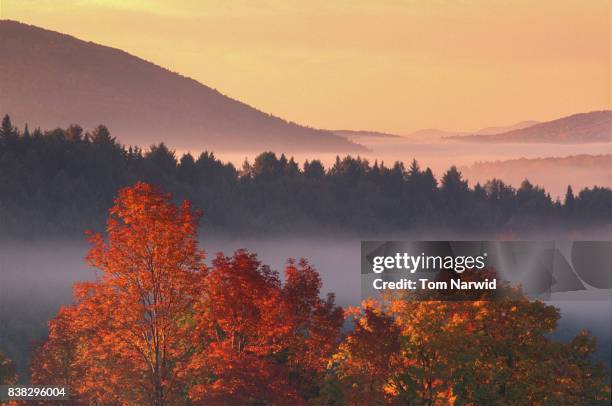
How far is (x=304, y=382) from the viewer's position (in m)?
76.8

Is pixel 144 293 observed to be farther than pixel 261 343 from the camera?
No

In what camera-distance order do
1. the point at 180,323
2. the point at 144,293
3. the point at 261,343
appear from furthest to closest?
1. the point at 180,323
2. the point at 261,343
3. the point at 144,293

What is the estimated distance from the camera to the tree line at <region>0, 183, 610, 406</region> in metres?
71.4

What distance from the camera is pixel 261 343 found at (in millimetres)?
76000

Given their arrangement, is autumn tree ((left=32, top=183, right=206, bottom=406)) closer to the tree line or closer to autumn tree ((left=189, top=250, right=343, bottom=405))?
the tree line

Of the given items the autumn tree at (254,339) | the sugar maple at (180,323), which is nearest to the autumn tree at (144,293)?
the sugar maple at (180,323)

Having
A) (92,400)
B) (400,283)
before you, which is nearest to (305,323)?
(400,283)

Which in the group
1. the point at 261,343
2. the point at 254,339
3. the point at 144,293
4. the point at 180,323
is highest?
the point at 144,293

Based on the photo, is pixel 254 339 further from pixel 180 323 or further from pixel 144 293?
pixel 144 293

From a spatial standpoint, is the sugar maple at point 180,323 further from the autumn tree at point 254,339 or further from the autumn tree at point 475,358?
the autumn tree at point 475,358

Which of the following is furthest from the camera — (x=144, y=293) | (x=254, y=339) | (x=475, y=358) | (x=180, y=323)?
(x=180, y=323)

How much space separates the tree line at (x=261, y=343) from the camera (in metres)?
71.4

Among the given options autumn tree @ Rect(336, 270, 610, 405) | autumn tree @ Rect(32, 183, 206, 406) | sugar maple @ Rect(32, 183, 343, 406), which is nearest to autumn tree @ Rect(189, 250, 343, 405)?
sugar maple @ Rect(32, 183, 343, 406)

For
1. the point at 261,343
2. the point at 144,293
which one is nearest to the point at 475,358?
the point at 261,343
